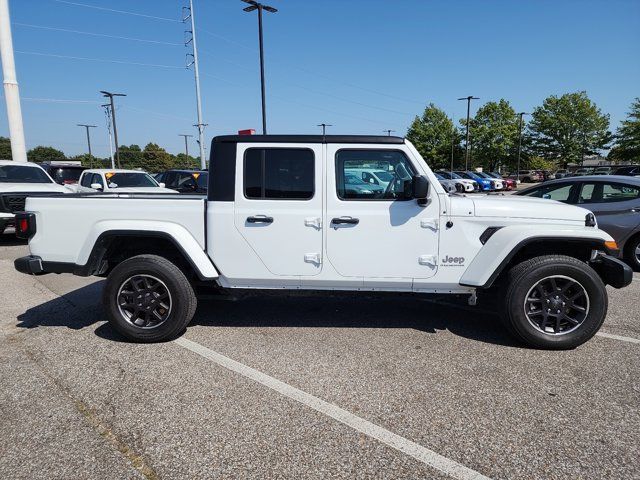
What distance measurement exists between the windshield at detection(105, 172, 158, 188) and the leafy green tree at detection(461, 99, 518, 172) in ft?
179

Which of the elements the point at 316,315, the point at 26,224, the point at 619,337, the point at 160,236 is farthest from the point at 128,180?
the point at 619,337

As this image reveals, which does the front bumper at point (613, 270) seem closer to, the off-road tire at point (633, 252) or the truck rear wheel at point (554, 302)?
the truck rear wheel at point (554, 302)

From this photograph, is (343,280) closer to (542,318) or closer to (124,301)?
(542,318)

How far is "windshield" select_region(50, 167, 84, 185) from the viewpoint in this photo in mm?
16375

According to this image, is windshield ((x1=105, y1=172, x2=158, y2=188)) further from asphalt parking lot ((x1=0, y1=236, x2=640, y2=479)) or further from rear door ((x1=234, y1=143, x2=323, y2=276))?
rear door ((x1=234, y1=143, x2=323, y2=276))

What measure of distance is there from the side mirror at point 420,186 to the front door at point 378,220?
15cm

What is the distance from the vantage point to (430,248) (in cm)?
403

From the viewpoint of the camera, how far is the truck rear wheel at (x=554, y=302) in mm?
3906

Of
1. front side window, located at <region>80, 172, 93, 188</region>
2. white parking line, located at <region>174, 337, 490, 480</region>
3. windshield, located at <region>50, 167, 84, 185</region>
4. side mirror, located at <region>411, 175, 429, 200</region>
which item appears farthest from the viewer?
windshield, located at <region>50, 167, 84, 185</region>

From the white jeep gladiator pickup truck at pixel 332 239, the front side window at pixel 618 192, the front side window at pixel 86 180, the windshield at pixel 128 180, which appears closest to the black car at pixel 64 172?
the front side window at pixel 86 180

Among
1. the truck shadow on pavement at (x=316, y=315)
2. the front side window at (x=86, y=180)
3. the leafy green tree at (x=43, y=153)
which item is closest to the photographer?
the truck shadow on pavement at (x=316, y=315)

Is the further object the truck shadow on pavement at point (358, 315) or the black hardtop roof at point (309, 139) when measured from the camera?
the truck shadow on pavement at point (358, 315)

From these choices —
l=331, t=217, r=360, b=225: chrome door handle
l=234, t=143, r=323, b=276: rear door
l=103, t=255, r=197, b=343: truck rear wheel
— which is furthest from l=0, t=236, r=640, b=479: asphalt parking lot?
l=331, t=217, r=360, b=225: chrome door handle

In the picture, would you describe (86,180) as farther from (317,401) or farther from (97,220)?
(317,401)
